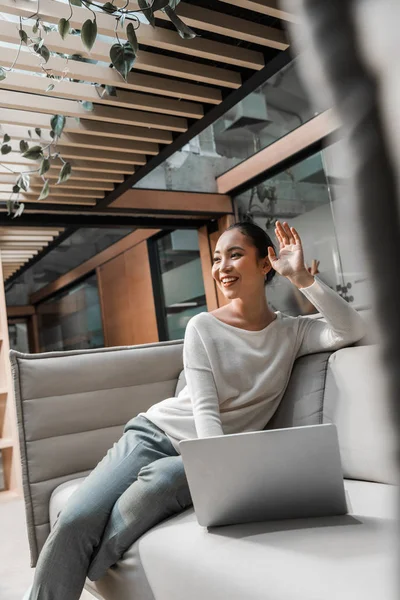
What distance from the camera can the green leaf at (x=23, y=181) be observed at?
3109mm

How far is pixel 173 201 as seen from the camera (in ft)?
14.9

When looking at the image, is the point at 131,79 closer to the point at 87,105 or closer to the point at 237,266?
the point at 87,105

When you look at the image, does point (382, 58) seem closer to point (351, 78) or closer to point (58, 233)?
point (351, 78)

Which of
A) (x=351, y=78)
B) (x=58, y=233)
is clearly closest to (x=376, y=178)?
(x=351, y=78)

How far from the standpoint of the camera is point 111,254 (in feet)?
17.3

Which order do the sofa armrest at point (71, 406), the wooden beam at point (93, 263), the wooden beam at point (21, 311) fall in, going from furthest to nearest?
the wooden beam at point (21, 311)
the wooden beam at point (93, 263)
the sofa armrest at point (71, 406)

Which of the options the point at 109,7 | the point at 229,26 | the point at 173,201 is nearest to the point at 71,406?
the point at 109,7

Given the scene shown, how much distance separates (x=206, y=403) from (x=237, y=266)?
439 millimetres

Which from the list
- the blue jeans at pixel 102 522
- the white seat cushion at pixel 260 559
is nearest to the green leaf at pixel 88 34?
the blue jeans at pixel 102 522

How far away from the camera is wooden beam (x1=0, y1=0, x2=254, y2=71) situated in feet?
7.10

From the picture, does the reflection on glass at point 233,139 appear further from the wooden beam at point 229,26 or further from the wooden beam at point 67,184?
the wooden beam at point 229,26

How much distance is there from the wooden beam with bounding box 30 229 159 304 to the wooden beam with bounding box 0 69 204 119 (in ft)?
6.21

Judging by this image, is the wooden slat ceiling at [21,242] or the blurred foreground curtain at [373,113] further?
the wooden slat ceiling at [21,242]

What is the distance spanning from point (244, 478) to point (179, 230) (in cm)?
401
